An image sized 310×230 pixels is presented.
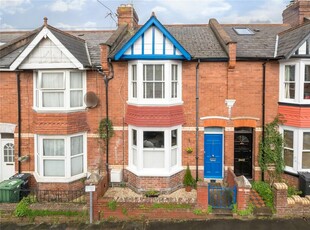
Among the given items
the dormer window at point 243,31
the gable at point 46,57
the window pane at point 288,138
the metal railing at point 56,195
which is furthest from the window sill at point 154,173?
the dormer window at point 243,31

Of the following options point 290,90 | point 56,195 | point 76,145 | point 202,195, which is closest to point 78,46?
point 76,145

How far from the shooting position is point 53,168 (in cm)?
1105

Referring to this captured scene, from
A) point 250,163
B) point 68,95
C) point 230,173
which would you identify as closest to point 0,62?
point 68,95

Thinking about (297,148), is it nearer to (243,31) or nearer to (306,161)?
(306,161)

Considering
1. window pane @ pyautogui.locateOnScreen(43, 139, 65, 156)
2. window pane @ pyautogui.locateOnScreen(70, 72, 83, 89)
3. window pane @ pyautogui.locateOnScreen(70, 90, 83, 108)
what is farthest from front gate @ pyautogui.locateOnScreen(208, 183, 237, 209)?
window pane @ pyautogui.locateOnScreen(70, 72, 83, 89)

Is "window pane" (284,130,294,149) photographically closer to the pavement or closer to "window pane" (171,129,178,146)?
the pavement

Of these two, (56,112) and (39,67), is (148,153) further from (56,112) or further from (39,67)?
(39,67)

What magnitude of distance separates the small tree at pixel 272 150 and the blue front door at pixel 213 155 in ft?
5.84

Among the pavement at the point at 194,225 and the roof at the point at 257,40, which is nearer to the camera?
the pavement at the point at 194,225

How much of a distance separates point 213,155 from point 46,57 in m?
8.65

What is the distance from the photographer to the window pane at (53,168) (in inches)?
434

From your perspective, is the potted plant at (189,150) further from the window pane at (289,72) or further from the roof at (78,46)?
the roof at (78,46)

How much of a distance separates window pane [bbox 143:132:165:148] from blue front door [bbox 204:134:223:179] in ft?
7.46

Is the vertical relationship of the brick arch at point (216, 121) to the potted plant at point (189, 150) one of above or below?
above
